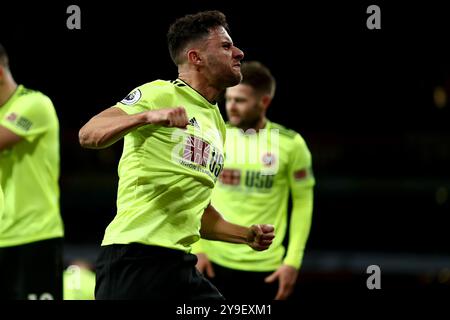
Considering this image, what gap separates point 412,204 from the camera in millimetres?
12008

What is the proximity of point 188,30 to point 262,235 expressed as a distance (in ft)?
3.47

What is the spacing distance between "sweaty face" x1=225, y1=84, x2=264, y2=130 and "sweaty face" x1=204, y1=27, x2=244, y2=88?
1906 millimetres

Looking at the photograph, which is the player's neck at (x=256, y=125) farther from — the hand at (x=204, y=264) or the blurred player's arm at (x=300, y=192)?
the hand at (x=204, y=264)

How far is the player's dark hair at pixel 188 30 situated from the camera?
430 centimetres

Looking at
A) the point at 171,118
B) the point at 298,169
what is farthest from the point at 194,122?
the point at 298,169

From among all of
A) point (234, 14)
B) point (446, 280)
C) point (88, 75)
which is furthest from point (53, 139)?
point (446, 280)

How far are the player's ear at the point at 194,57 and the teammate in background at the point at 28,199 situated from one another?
5.66 ft

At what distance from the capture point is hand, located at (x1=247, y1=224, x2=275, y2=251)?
13.9 ft

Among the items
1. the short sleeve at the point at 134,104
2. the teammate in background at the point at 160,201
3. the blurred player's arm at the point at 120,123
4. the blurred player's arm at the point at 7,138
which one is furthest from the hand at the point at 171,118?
the blurred player's arm at the point at 7,138

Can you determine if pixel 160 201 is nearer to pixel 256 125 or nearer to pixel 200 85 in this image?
pixel 200 85

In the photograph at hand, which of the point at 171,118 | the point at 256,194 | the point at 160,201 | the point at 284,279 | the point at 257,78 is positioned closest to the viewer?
the point at 171,118

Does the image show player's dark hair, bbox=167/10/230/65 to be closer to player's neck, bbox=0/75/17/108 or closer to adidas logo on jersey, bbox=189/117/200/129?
adidas logo on jersey, bbox=189/117/200/129

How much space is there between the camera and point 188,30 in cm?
431

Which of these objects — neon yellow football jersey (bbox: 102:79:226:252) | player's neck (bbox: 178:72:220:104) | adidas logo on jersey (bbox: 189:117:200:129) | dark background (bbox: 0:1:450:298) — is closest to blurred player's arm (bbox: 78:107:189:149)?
neon yellow football jersey (bbox: 102:79:226:252)
